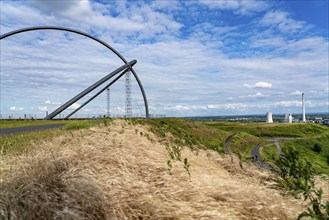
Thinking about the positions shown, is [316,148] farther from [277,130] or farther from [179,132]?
[179,132]

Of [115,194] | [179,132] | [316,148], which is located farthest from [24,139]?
[316,148]

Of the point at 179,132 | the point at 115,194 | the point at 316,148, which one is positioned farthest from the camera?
the point at 316,148

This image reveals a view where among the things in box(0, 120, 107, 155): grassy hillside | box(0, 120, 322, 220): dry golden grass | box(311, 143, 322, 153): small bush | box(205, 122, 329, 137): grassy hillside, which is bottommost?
box(311, 143, 322, 153): small bush

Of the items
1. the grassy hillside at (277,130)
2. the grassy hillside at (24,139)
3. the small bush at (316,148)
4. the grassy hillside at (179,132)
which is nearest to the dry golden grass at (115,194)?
the grassy hillside at (24,139)

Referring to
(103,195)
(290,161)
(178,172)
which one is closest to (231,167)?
(178,172)

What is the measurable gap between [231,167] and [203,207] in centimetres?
590

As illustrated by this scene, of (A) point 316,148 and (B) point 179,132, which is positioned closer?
(B) point 179,132

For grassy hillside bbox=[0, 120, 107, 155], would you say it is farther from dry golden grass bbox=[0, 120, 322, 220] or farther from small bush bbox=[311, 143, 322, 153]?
small bush bbox=[311, 143, 322, 153]

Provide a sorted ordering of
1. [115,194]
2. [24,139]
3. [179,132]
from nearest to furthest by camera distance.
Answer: [115,194]
[24,139]
[179,132]

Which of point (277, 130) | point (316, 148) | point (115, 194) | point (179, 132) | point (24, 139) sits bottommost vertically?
point (316, 148)

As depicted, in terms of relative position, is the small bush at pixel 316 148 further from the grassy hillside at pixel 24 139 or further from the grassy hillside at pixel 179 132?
the grassy hillside at pixel 24 139

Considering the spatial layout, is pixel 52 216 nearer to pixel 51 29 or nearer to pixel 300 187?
pixel 300 187

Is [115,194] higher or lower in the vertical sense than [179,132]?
higher

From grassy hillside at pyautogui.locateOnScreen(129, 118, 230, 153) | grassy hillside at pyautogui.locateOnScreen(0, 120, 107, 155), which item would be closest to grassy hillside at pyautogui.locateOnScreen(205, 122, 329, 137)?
grassy hillside at pyautogui.locateOnScreen(129, 118, 230, 153)
